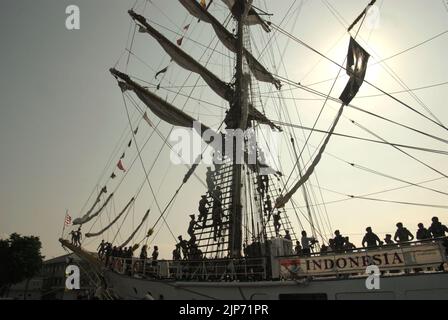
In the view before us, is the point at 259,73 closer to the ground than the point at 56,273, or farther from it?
farther from it

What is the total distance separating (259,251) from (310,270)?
326 cm

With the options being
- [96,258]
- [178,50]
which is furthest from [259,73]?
[96,258]

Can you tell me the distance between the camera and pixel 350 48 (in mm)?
8914

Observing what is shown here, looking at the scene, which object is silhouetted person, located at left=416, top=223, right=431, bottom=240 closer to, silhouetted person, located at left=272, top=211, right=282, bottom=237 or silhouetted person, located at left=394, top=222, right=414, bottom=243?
silhouetted person, located at left=394, top=222, right=414, bottom=243

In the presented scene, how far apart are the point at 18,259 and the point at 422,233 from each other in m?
40.1

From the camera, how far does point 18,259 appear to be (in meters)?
33.8

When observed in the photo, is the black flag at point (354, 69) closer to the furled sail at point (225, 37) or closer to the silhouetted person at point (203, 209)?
the silhouetted person at point (203, 209)

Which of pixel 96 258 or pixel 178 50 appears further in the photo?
pixel 178 50

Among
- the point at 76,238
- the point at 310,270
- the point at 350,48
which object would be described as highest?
the point at 350,48

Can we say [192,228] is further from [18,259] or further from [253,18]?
[18,259]

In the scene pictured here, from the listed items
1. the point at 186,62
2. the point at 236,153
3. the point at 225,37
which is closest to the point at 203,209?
the point at 236,153

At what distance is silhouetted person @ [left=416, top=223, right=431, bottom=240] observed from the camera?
7.27 meters
